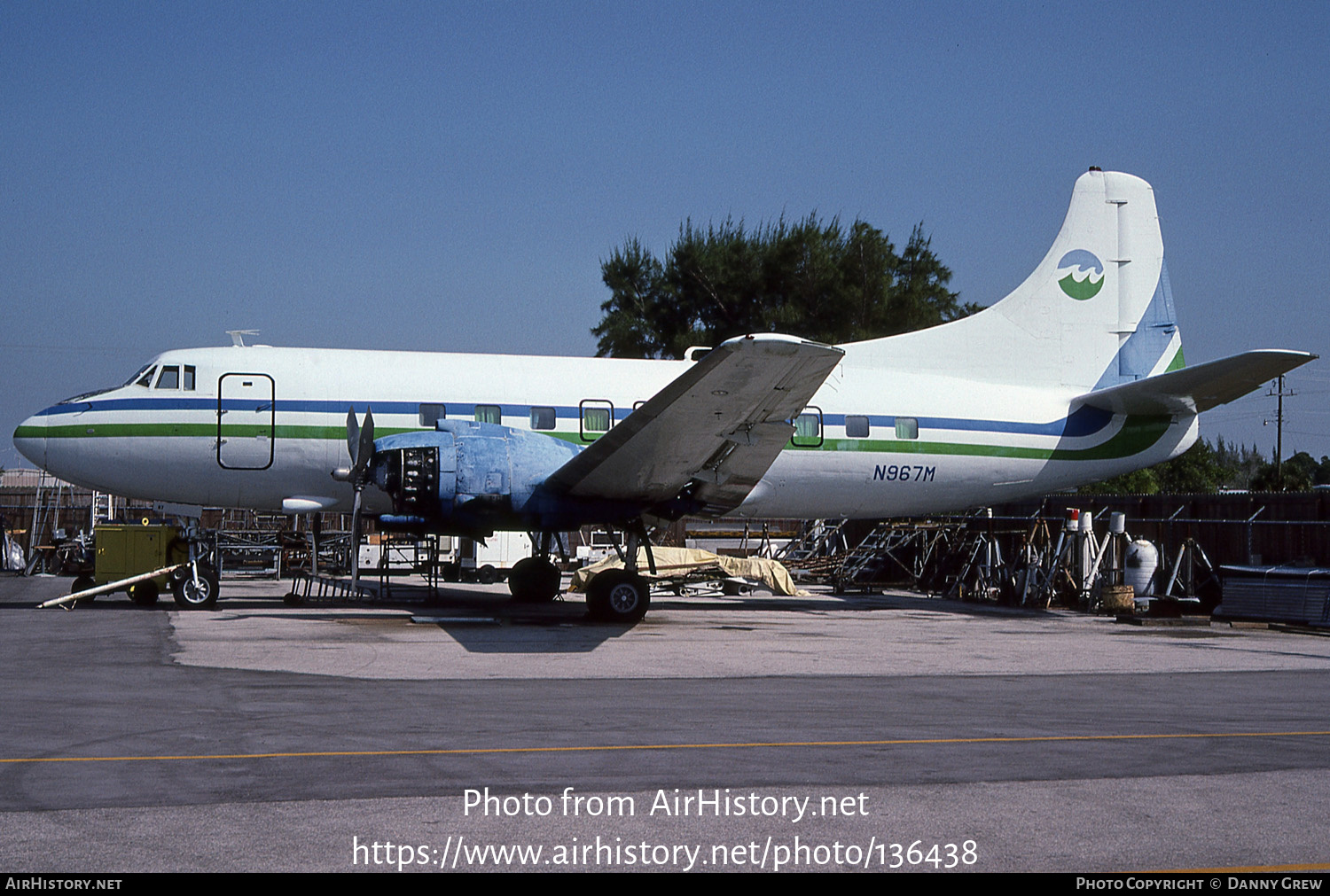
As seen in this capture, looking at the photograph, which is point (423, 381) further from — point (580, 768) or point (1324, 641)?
point (1324, 641)

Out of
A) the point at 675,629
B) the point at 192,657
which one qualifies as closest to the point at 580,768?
the point at 192,657

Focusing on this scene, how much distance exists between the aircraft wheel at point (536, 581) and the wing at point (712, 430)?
3.88 metres

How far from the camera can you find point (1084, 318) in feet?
74.5

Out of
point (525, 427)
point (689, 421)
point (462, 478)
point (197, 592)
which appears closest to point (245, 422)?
point (197, 592)

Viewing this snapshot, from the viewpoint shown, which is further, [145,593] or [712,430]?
[145,593]

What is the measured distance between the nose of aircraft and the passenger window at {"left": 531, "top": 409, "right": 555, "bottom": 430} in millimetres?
7954

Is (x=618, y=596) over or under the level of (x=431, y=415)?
under

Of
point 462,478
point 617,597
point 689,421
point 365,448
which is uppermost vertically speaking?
point 689,421

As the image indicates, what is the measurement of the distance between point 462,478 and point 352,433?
2671 millimetres

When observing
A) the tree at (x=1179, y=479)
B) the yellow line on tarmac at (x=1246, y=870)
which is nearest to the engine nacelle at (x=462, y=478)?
the yellow line on tarmac at (x=1246, y=870)

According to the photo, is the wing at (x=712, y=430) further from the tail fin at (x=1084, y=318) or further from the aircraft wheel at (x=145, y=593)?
the aircraft wheel at (x=145, y=593)

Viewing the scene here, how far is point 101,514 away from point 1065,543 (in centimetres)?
2931

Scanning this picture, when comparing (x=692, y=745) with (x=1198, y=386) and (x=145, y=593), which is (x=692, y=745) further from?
(x=1198, y=386)

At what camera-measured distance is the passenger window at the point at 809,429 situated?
20.0m
